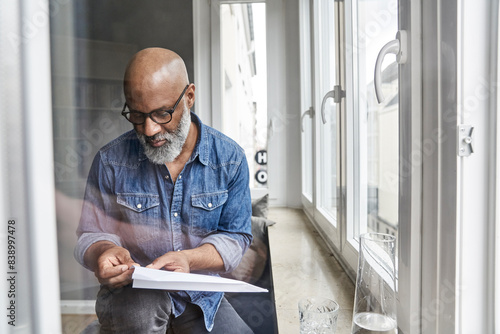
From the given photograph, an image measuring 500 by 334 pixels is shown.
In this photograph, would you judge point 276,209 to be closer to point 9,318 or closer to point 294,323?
point 294,323

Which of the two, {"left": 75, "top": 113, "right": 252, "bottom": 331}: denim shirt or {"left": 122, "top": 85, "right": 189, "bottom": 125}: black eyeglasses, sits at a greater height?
{"left": 122, "top": 85, "right": 189, "bottom": 125}: black eyeglasses

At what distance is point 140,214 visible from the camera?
2.02ft

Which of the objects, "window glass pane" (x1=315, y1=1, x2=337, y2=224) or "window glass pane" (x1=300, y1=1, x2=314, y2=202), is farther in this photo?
"window glass pane" (x1=315, y1=1, x2=337, y2=224)

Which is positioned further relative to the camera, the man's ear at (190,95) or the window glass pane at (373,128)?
the window glass pane at (373,128)

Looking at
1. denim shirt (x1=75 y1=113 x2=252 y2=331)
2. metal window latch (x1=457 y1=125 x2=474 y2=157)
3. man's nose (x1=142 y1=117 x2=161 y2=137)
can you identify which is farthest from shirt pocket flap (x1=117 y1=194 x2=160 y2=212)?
metal window latch (x1=457 y1=125 x2=474 y2=157)

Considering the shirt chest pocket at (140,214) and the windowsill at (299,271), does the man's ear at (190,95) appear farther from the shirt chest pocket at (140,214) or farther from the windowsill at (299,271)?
the windowsill at (299,271)

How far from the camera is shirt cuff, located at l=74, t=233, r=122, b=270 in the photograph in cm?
59

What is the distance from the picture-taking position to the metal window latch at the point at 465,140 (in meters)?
0.49

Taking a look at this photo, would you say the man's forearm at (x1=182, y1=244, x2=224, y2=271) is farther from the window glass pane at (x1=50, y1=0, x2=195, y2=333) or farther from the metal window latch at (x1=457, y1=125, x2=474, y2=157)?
the metal window latch at (x1=457, y1=125, x2=474, y2=157)

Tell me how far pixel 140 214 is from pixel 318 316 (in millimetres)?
346

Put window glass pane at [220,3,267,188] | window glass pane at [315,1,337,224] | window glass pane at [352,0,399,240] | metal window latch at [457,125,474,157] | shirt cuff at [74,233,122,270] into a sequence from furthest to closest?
window glass pane at [315,1,337,224] → window glass pane at [352,0,399,240] → window glass pane at [220,3,267,188] → shirt cuff at [74,233,122,270] → metal window latch at [457,125,474,157]

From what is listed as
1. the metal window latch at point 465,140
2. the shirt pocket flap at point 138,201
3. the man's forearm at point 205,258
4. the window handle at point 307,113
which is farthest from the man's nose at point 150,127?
the metal window latch at point 465,140

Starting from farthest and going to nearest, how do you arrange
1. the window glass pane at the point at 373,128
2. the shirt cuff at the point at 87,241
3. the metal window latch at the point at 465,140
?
1. the window glass pane at the point at 373,128
2. the shirt cuff at the point at 87,241
3. the metal window latch at the point at 465,140

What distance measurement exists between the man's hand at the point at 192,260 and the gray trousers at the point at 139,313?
1.8 inches
